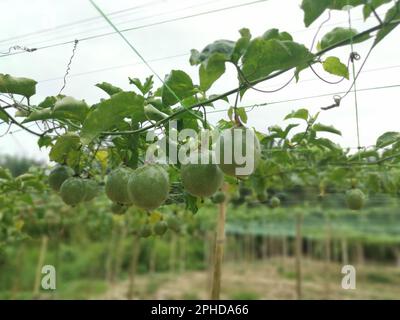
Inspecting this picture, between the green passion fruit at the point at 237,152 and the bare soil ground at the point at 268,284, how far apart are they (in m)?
7.14

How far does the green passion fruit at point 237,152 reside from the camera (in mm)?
1216

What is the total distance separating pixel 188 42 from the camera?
2.33 meters

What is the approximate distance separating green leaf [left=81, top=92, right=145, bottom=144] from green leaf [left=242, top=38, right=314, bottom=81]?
0.39 m

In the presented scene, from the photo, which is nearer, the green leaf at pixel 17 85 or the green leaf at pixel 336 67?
the green leaf at pixel 336 67

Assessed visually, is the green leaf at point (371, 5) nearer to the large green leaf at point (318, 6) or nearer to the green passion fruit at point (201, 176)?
the large green leaf at point (318, 6)

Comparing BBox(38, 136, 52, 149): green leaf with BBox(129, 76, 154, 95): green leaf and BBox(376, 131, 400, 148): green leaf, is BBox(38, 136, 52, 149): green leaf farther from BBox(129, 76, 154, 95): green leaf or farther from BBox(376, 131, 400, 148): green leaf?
BBox(376, 131, 400, 148): green leaf

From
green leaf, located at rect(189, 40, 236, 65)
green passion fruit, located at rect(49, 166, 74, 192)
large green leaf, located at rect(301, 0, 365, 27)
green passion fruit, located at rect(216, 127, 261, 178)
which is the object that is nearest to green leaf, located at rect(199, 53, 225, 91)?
green leaf, located at rect(189, 40, 236, 65)

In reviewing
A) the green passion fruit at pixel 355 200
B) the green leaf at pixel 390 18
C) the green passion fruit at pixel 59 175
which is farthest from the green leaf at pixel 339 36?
the green passion fruit at pixel 355 200

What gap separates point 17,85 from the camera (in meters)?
1.65

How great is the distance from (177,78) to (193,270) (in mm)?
12695

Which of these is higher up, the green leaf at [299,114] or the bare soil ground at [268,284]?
the green leaf at [299,114]

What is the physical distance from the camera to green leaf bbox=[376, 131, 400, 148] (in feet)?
7.17

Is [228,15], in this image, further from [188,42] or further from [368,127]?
[368,127]

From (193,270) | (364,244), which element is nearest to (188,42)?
(193,270)
